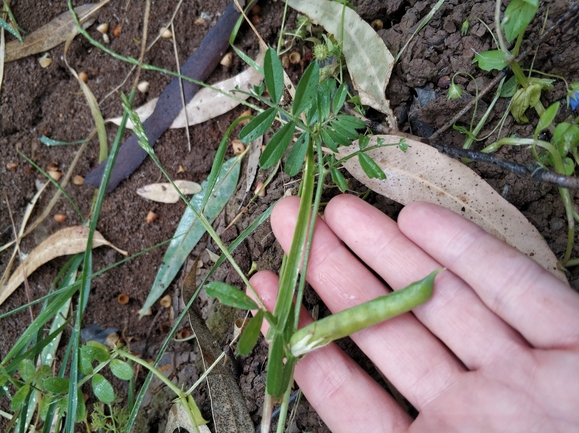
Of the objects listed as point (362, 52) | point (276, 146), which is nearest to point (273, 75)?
point (276, 146)

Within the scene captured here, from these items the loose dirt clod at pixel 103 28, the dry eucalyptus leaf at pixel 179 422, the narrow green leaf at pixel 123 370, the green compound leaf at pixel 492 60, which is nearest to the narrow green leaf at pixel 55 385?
the narrow green leaf at pixel 123 370

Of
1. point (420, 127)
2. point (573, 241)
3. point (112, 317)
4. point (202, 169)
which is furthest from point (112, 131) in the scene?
point (573, 241)

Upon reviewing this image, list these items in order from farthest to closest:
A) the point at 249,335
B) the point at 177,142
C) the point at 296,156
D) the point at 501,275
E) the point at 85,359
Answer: the point at 177,142 < the point at 85,359 < the point at 296,156 < the point at 501,275 < the point at 249,335

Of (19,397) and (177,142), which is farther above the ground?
(177,142)

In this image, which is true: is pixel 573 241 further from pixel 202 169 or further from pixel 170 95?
pixel 170 95

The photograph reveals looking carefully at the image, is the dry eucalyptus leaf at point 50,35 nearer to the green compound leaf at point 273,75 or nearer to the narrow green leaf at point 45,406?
the green compound leaf at point 273,75

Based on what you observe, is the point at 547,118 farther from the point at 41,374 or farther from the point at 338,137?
the point at 41,374

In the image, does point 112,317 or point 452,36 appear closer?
point 452,36
